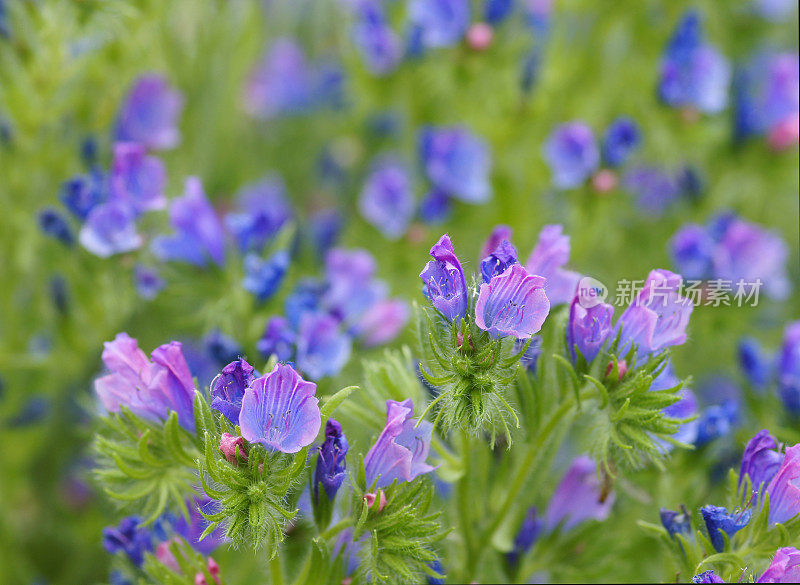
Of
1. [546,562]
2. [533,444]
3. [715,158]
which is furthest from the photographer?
[715,158]

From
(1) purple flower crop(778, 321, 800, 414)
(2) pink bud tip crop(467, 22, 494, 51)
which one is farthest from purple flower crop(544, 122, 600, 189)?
(1) purple flower crop(778, 321, 800, 414)

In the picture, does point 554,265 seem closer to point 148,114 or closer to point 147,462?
point 147,462

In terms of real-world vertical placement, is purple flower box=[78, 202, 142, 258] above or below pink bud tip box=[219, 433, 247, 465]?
above

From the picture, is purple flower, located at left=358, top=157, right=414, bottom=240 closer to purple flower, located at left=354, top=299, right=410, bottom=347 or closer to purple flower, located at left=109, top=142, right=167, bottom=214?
purple flower, located at left=354, top=299, right=410, bottom=347

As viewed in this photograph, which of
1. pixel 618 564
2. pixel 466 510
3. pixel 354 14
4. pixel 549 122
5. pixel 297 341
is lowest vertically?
pixel 618 564

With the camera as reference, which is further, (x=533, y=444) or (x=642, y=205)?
(x=642, y=205)

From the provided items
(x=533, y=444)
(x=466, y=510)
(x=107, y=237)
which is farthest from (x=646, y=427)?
(x=107, y=237)

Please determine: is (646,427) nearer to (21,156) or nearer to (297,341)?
(297,341)

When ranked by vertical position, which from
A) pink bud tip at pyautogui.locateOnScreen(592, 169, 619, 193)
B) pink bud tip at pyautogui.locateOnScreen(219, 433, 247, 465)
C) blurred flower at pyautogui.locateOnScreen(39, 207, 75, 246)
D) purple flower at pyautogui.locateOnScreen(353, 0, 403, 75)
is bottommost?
pink bud tip at pyautogui.locateOnScreen(219, 433, 247, 465)
